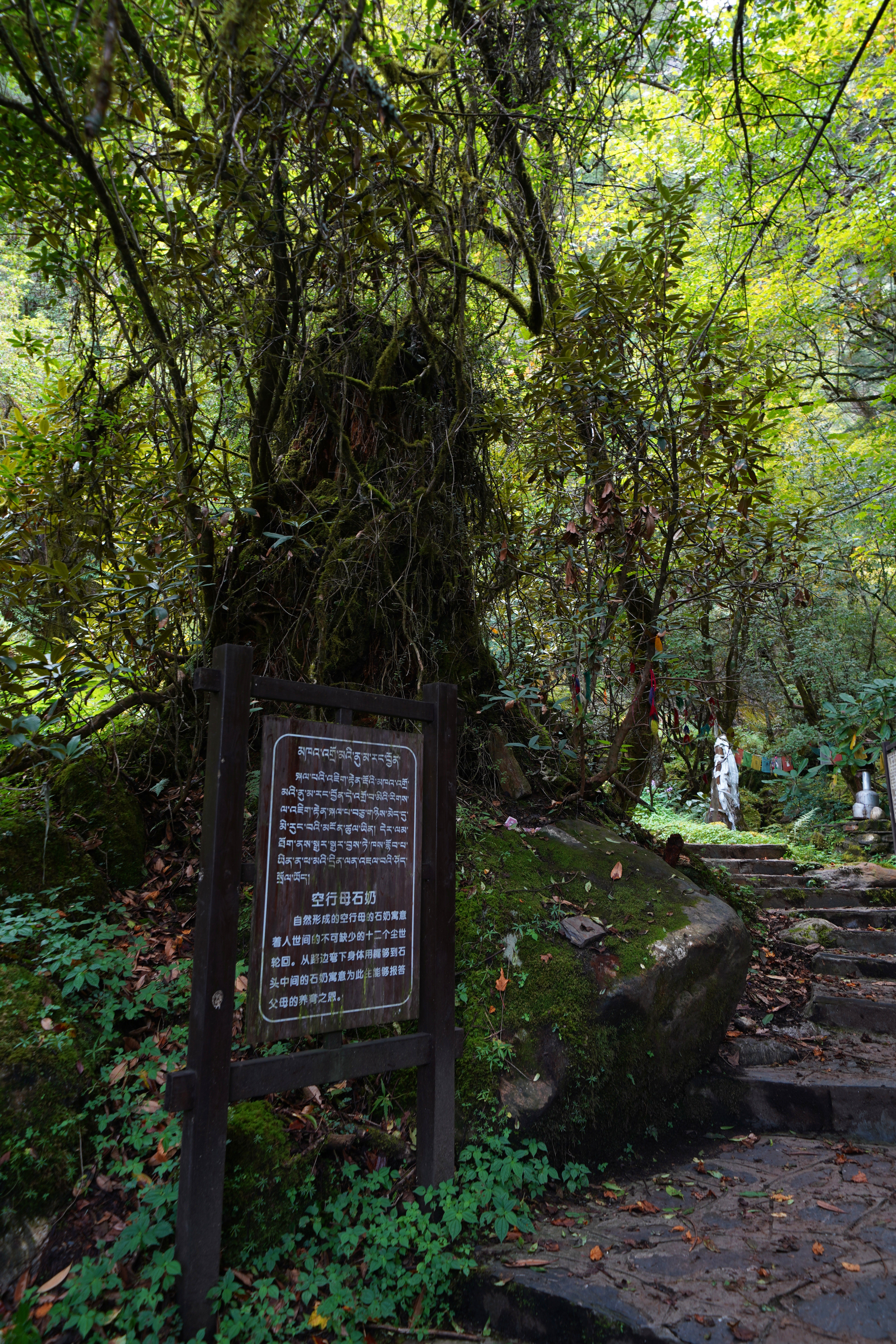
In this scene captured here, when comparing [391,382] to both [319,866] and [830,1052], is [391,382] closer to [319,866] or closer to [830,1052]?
[319,866]

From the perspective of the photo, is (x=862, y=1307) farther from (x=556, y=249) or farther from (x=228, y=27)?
(x=556, y=249)

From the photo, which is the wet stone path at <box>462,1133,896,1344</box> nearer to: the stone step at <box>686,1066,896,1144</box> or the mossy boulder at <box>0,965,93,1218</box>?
the stone step at <box>686,1066,896,1144</box>

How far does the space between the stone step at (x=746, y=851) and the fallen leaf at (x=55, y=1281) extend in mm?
10766

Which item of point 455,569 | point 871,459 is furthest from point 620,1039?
point 871,459

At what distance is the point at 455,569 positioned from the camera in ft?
19.0

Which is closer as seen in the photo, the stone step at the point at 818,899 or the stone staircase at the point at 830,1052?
the stone staircase at the point at 830,1052

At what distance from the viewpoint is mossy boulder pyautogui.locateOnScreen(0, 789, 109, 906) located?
151 inches

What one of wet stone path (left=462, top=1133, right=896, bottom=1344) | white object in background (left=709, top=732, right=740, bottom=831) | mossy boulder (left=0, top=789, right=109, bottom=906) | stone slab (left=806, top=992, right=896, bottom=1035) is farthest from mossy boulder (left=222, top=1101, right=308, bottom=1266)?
white object in background (left=709, top=732, right=740, bottom=831)

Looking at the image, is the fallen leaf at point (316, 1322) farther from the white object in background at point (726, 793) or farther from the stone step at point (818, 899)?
the white object in background at point (726, 793)

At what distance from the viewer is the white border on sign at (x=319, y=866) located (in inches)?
109

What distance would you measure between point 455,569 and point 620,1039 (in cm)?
354

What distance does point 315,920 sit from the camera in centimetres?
298

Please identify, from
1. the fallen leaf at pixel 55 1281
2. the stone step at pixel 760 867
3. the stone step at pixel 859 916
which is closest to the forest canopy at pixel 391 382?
the fallen leaf at pixel 55 1281

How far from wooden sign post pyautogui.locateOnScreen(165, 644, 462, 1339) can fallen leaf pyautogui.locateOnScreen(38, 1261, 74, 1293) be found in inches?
15.8
